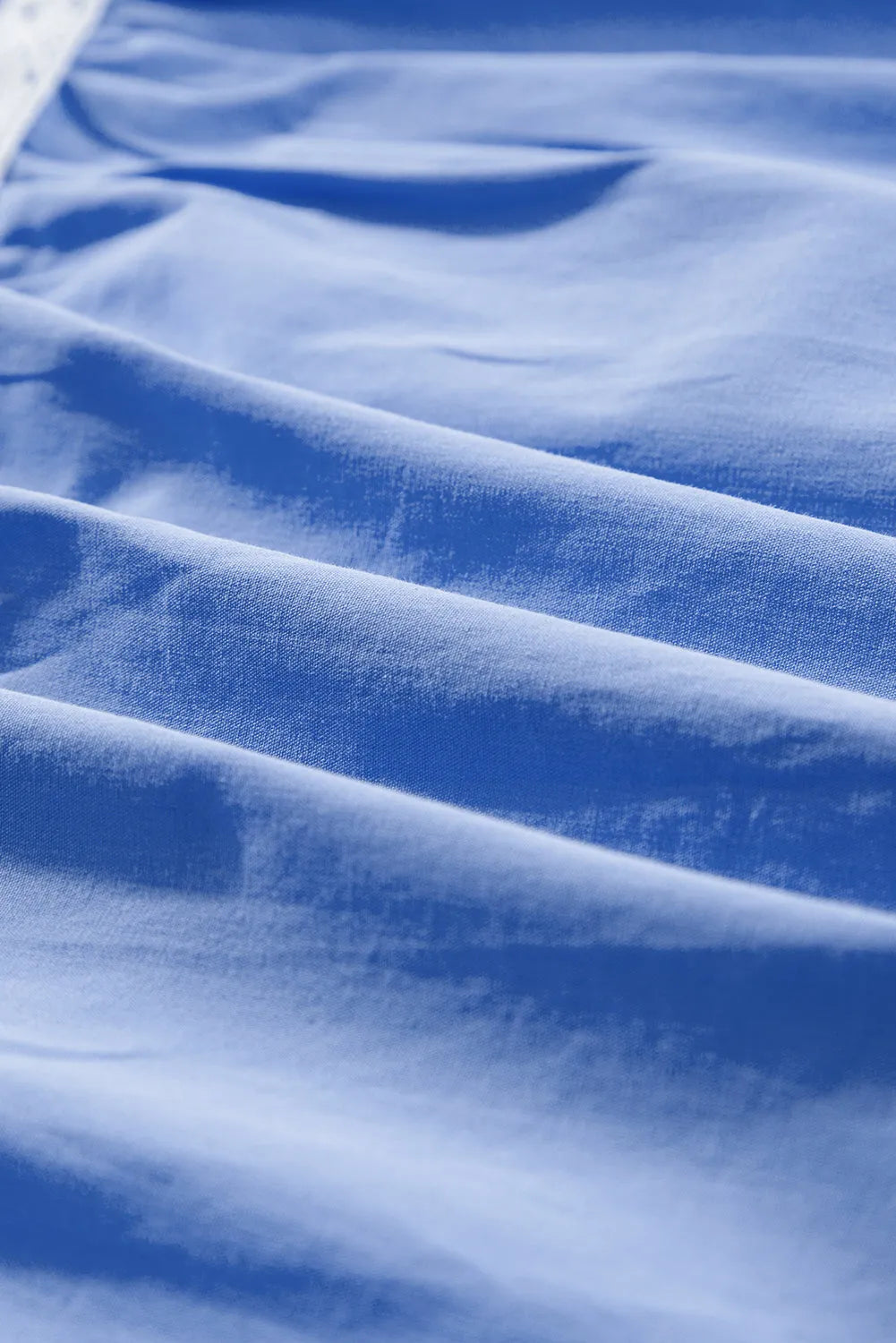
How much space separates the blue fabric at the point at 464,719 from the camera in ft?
1.50

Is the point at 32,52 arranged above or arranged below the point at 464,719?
above

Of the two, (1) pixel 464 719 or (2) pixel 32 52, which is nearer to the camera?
(1) pixel 464 719

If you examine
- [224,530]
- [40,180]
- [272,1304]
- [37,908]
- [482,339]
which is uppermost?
[40,180]

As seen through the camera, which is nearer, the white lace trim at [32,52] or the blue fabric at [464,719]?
the blue fabric at [464,719]

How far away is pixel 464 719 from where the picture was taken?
56 cm

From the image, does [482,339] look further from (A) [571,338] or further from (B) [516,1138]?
(B) [516,1138]

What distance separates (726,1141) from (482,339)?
48 cm

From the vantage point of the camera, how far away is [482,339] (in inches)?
28.8

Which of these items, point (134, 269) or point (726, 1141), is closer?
point (726, 1141)

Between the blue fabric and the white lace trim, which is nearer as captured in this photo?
the blue fabric

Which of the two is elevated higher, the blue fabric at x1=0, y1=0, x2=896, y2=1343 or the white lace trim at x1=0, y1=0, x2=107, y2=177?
the white lace trim at x1=0, y1=0, x2=107, y2=177

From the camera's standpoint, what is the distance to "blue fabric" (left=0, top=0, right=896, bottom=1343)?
1.50 feet

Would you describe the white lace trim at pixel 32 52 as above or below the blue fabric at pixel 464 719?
above

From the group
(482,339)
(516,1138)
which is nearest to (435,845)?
(516,1138)
